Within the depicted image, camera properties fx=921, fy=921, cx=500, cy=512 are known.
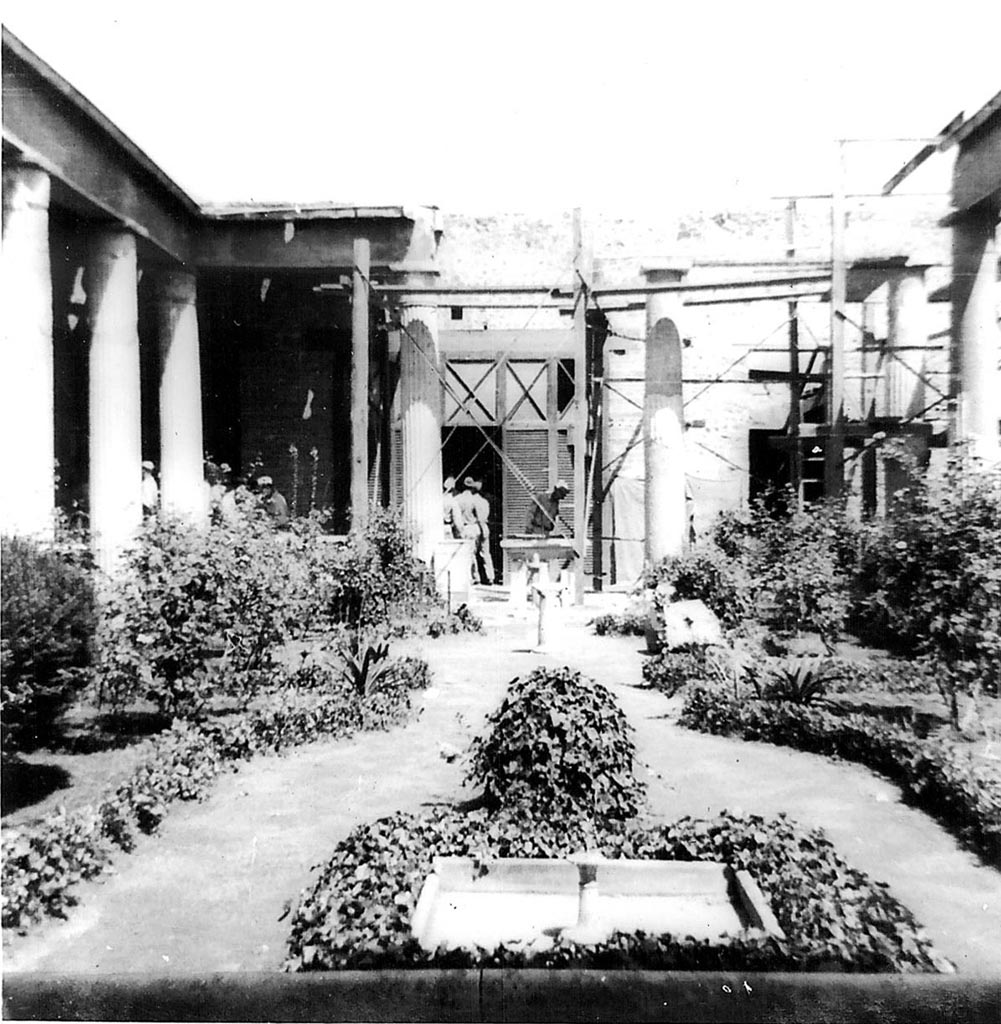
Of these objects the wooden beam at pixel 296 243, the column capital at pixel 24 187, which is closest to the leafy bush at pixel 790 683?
the column capital at pixel 24 187

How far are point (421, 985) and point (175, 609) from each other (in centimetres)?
413

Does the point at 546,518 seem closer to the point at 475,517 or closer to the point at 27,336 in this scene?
the point at 475,517

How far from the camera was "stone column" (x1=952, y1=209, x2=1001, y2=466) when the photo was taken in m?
12.6

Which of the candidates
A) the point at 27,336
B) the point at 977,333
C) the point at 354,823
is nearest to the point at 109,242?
the point at 27,336

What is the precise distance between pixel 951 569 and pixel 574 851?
3.88 meters

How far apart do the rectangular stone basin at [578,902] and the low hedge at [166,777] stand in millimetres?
1969

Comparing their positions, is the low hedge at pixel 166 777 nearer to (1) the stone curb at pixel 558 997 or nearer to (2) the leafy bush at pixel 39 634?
(2) the leafy bush at pixel 39 634

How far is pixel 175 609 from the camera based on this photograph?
723 centimetres

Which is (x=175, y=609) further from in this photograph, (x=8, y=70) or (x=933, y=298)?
(x=933, y=298)

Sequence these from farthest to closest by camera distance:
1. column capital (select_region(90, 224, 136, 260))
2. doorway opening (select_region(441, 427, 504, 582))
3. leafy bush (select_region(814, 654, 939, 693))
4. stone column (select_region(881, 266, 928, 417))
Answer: doorway opening (select_region(441, 427, 504, 582)) < stone column (select_region(881, 266, 928, 417)) < column capital (select_region(90, 224, 136, 260)) < leafy bush (select_region(814, 654, 939, 693))

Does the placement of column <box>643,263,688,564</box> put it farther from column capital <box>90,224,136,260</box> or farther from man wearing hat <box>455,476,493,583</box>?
column capital <box>90,224,136,260</box>

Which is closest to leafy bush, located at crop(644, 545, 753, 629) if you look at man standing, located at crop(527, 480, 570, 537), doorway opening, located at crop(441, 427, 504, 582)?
man standing, located at crop(527, 480, 570, 537)

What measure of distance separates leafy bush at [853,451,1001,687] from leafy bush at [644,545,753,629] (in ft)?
12.1

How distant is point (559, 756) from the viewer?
564cm
